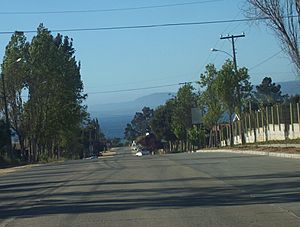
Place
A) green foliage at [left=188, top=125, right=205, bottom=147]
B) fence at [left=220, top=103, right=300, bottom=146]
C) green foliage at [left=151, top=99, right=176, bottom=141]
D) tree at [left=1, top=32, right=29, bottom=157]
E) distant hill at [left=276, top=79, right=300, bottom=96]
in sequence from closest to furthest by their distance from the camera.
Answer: distant hill at [left=276, top=79, right=300, bottom=96], fence at [left=220, top=103, right=300, bottom=146], tree at [left=1, top=32, right=29, bottom=157], green foliage at [left=188, top=125, right=205, bottom=147], green foliage at [left=151, top=99, right=176, bottom=141]

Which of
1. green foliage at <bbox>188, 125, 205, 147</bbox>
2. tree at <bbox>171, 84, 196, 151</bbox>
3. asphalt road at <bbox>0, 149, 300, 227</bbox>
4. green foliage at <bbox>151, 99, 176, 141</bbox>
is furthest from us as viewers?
green foliage at <bbox>151, 99, 176, 141</bbox>

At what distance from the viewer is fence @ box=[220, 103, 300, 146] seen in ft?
150

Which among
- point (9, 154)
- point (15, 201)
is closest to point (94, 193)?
point (15, 201)

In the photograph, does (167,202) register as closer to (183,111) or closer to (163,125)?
(183,111)

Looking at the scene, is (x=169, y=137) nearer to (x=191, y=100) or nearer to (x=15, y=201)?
(x=191, y=100)

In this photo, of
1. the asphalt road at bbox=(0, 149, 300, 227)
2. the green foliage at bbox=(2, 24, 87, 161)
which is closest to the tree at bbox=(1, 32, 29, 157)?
the green foliage at bbox=(2, 24, 87, 161)

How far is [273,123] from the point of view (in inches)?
2023

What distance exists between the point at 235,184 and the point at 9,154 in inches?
1803

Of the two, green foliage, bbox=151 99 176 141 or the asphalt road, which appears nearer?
the asphalt road

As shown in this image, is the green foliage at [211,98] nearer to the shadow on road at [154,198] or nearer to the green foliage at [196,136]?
the green foliage at [196,136]

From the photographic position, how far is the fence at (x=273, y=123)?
4562cm

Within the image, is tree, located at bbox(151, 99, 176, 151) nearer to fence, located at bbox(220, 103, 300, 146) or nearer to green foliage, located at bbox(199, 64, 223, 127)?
green foliage, located at bbox(199, 64, 223, 127)

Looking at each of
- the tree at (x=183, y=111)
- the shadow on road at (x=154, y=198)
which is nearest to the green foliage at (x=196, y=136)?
the tree at (x=183, y=111)

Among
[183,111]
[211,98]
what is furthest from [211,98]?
[183,111]
